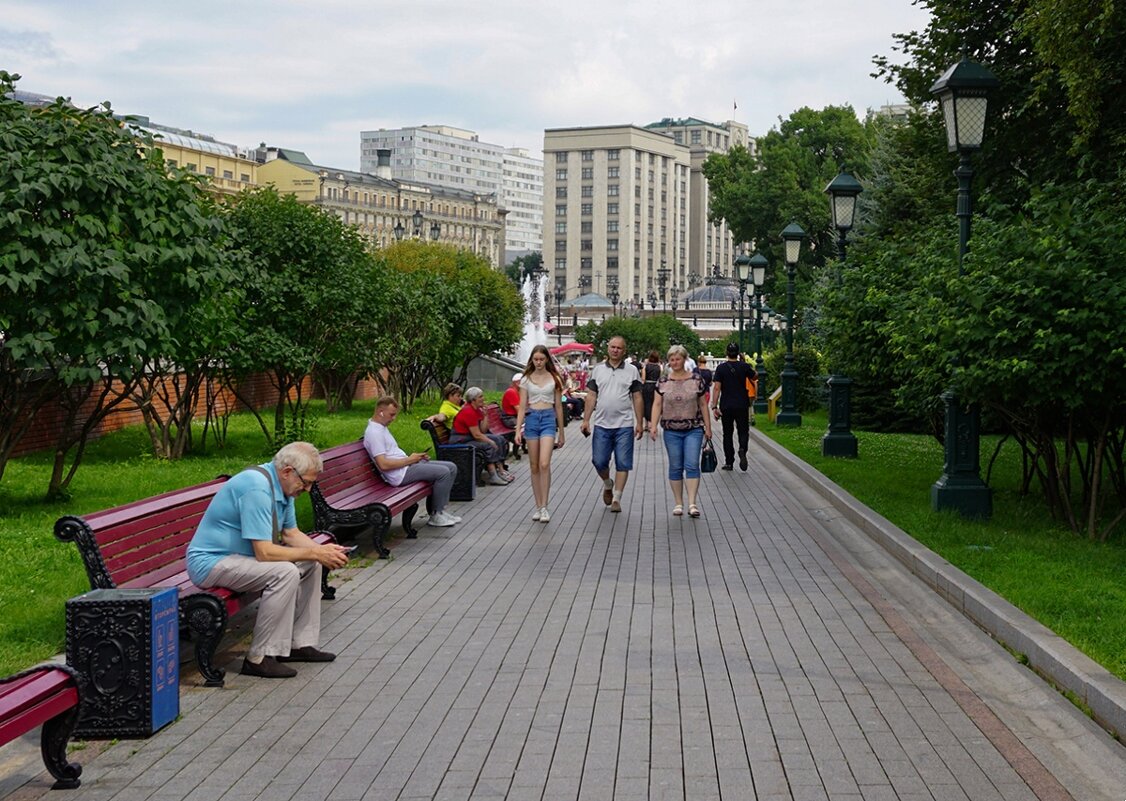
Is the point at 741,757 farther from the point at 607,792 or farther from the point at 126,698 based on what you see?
the point at 126,698

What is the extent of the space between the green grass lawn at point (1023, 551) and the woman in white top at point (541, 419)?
10.7ft

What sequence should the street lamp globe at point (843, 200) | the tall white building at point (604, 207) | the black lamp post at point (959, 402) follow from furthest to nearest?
the tall white building at point (604, 207)
the street lamp globe at point (843, 200)
the black lamp post at point (959, 402)

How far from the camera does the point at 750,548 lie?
39.3 ft

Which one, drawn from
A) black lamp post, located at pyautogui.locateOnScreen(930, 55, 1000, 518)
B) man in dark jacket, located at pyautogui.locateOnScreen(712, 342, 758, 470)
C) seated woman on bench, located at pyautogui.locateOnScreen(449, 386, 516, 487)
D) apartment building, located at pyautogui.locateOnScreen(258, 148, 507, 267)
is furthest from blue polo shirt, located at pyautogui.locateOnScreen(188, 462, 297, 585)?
apartment building, located at pyautogui.locateOnScreen(258, 148, 507, 267)

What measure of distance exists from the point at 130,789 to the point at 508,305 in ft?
163

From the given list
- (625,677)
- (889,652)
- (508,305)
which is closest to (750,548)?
(889,652)

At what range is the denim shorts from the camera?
1413 centimetres

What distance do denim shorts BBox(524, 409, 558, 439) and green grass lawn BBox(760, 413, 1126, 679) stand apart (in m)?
3.32

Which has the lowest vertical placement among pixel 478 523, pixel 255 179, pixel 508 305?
pixel 478 523

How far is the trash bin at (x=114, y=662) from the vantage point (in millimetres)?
6027

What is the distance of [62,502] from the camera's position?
14523mm

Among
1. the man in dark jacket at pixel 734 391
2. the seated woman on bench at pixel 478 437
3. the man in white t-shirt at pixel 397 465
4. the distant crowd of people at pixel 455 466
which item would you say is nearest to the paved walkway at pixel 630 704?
the distant crowd of people at pixel 455 466

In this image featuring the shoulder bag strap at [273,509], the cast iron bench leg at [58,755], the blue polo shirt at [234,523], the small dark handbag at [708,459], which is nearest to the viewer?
the cast iron bench leg at [58,755]

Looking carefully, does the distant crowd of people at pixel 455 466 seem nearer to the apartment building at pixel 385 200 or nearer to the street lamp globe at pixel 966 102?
the street lamp globe at pixel 966 102
